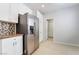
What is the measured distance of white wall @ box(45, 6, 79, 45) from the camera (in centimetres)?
635

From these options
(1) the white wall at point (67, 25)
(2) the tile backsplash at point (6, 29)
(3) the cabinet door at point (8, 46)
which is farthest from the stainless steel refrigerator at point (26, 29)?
(1) the white wall at point (67, 25)

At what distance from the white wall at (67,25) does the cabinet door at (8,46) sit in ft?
14.4

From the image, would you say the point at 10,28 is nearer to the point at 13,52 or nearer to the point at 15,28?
the point at 15,28

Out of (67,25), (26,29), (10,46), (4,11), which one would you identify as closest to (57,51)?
(26,29)

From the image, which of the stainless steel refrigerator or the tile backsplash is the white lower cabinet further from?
the stainless steel refrigerator

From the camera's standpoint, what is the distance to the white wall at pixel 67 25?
6.35 metres

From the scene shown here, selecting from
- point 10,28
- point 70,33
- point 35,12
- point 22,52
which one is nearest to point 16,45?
point 22,52

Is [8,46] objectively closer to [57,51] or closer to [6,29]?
[6,29]

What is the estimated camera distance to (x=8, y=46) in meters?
2.97

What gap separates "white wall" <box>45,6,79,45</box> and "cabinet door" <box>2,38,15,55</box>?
438 centimetres

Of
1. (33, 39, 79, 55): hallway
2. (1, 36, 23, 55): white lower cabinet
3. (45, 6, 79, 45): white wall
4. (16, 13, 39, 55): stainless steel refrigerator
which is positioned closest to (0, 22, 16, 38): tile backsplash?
(16, 13, 39, 55): stainless steel refrigerator

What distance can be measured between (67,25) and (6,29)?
4247 mm

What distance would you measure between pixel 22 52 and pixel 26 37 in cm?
60

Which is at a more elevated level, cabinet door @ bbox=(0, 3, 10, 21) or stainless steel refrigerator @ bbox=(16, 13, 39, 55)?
cabinet door @ bbox=(0, 3, 10, 21)
